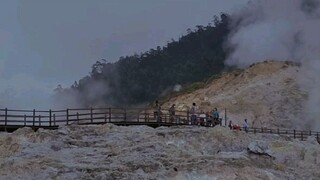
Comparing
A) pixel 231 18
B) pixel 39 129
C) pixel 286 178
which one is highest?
pixel 231 18

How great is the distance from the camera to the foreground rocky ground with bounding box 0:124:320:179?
34.3m

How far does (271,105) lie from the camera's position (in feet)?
221

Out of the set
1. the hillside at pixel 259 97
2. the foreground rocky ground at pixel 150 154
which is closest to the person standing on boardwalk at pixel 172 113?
the foreground rocky ground at pixel 150 154

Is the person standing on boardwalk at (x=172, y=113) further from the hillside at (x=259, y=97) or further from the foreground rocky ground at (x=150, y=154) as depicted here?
the hillside at (x=259, y=97)

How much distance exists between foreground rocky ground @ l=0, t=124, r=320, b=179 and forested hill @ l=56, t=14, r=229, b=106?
57.4 metres

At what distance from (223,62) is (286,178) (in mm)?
65420

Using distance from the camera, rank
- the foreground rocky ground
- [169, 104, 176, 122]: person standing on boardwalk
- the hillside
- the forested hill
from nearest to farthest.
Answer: the foreground rocky ground → [169, 104, 176, 122]: person standing on boardwalk → the hillside → the forested hill

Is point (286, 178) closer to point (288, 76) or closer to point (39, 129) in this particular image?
point (39, 129)

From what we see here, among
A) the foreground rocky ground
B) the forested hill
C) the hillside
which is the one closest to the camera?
the foreground rocky ground

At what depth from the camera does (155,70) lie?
109312 mm

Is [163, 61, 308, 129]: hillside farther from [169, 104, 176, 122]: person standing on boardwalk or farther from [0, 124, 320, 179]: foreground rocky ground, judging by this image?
[0, 124, 320, 179]: foreground rocky ground

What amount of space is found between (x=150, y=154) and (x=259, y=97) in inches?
1331

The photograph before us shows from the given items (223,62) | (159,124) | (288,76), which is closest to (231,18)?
(223,62)

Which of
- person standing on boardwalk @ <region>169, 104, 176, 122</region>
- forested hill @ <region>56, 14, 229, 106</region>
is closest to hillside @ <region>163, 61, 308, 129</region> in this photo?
person standing on boardwalk @ <region>169, 104, 176, 122</region>
